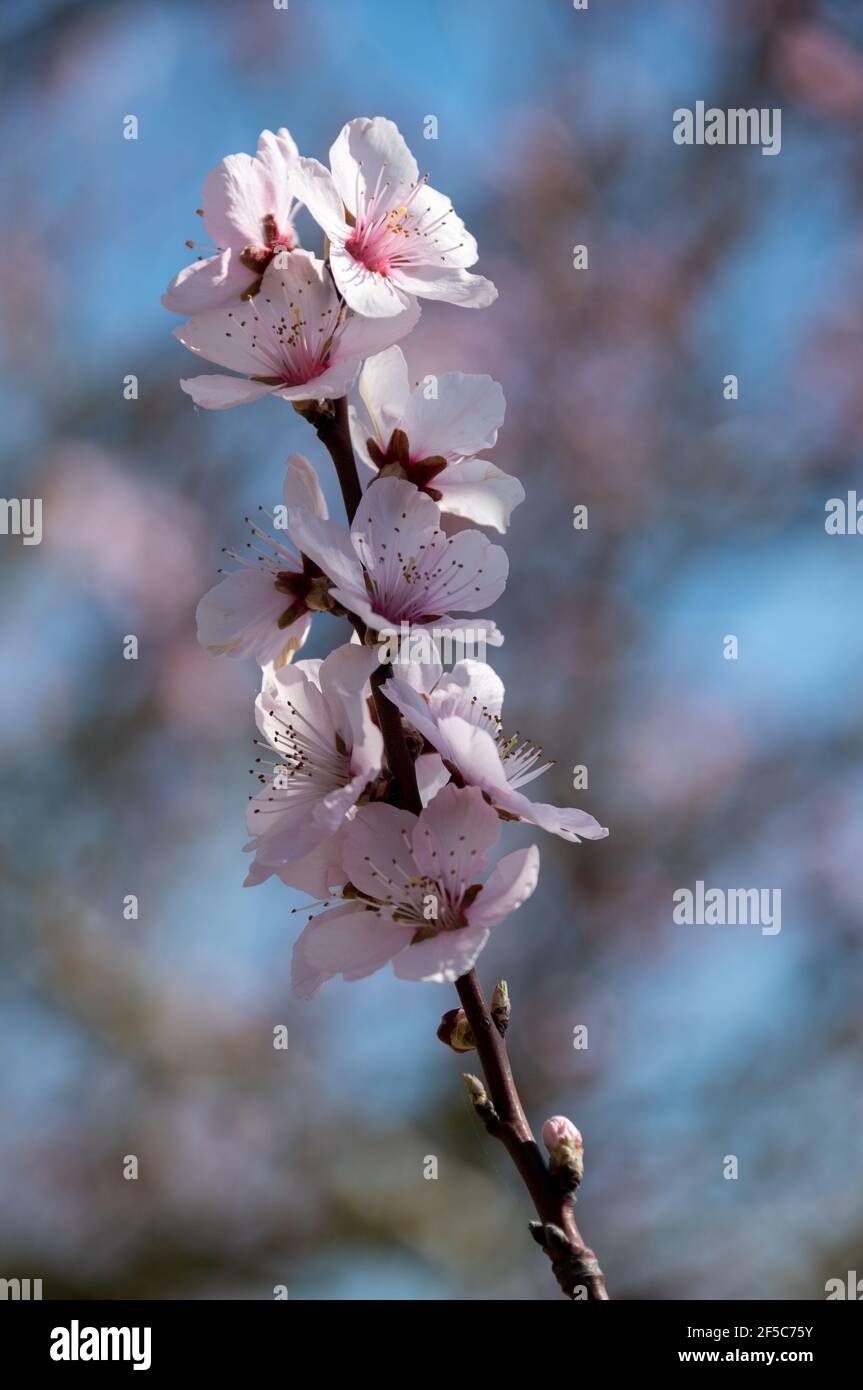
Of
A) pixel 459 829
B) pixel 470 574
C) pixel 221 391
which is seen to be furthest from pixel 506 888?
pixel 221 391

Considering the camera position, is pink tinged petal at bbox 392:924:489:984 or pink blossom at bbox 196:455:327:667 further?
pink blossom at bbox 196:455:327:667

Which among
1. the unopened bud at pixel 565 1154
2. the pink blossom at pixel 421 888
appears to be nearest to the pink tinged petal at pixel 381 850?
the pink blossom at pixel 421 888

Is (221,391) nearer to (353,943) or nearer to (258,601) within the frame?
(258,601)

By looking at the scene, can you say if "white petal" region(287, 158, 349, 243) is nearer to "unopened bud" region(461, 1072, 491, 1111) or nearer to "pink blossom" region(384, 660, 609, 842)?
"pink blossom" region(384, 660, 609, 842)

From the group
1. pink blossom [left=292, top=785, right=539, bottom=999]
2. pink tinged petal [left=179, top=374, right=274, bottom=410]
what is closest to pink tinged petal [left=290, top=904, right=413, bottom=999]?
pink blossom [left=292, top=785, right=539, bottom=999]

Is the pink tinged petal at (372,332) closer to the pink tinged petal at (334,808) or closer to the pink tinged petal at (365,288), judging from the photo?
the pink tinged petal at (365,288)
